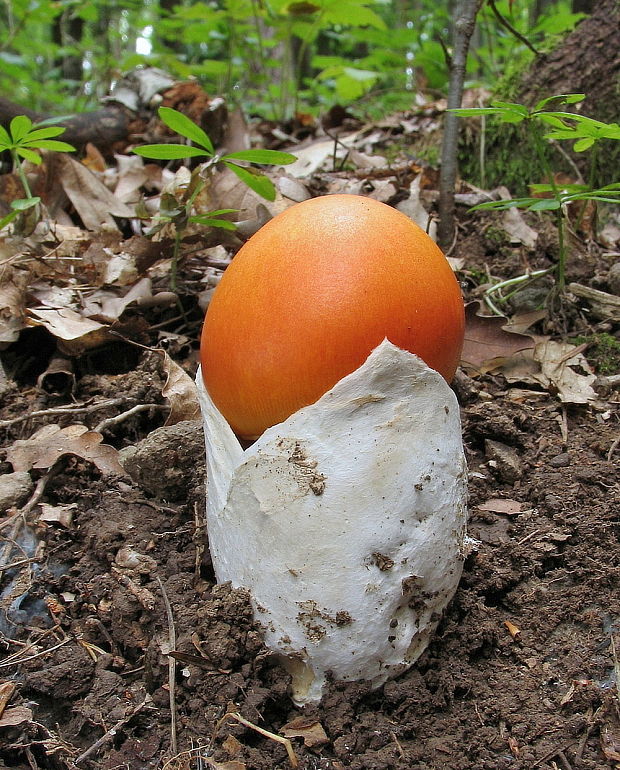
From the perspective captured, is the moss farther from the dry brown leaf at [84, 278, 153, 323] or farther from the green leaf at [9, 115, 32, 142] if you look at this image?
the green leaf at [9, 115, 32, 142]

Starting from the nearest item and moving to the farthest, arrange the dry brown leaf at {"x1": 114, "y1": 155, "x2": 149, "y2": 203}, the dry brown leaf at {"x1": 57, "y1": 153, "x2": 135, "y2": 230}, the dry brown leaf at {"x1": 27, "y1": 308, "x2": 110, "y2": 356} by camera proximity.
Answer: the dry brown leaf at {"x1": 27, "y1": 308, "x2": 110, "y2": 356}
the dry brown leaf at {"x1": 57, "y1": 153, "x2": 135, "y2": 230}
the dry brown leaf at {"x1": 114, "y1": 155, "x2": 149, "y2": 203}

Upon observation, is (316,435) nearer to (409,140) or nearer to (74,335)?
(74,335)

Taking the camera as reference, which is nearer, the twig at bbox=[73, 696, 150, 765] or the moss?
the twig at bbox=[73, 696, 150, 765]

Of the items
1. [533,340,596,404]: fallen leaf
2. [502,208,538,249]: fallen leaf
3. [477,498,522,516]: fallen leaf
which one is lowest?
[477,498,522,516]: fallen leaf

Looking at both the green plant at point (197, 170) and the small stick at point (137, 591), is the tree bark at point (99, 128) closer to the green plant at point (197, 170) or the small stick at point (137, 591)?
the green plant at point (197, 170)

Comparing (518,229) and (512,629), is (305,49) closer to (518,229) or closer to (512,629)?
(518,229)

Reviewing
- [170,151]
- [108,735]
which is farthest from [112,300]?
[108,735]

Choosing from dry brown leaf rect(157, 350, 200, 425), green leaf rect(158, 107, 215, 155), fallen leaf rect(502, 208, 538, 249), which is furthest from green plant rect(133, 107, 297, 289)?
fallen leaf rect(502, 208, 538, 249)

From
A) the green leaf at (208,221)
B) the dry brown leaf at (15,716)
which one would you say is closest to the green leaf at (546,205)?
the green leaf at (208,221)

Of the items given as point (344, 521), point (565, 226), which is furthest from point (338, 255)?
point (565, 226)
